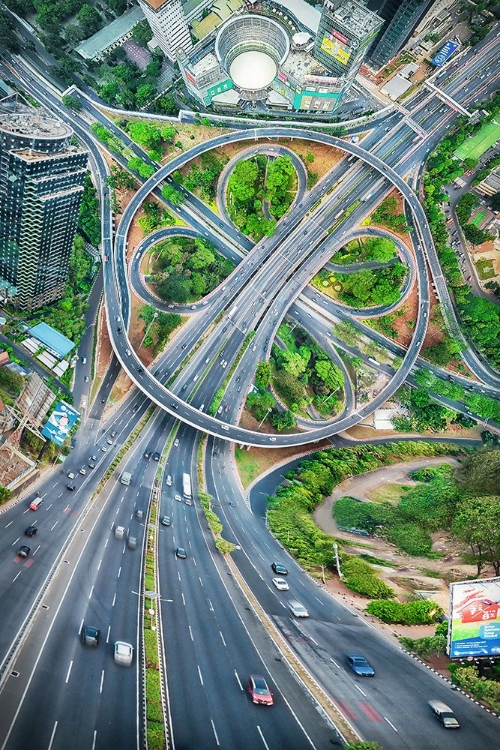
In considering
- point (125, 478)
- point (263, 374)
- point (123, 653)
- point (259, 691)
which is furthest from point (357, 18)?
point (123, 653)

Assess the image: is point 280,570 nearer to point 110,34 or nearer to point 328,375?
point 328,375

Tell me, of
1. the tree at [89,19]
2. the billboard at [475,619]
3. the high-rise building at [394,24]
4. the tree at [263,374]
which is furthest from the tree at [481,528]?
the tree at [89,19]

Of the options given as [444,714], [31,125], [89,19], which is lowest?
[444,714]

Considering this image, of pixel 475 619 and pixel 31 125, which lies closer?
pixel 475 619

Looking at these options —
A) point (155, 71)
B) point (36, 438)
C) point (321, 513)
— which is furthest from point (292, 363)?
point (155, 71)

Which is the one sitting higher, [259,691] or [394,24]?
[394,24]

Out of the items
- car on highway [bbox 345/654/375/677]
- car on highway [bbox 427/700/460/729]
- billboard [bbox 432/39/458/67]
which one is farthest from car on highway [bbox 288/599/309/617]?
billboard [bbox 432/39/458/67]

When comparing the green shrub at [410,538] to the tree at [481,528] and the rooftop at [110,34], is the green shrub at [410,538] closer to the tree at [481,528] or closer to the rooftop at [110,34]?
the tree at [481,528]
